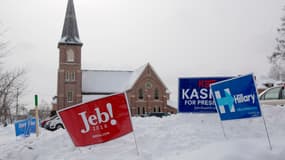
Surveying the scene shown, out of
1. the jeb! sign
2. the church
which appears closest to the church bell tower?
the church

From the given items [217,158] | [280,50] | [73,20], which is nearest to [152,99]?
[73,20]

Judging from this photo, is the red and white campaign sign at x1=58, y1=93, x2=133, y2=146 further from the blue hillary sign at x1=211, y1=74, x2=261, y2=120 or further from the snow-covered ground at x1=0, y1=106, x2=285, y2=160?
the blue hillary sign at x1=211, y1=74, x2=261, y2=120

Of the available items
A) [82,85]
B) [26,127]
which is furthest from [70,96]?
[26,127]

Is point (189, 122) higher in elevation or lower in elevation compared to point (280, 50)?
lower

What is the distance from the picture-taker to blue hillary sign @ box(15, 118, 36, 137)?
14.6 meters

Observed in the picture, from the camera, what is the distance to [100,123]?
6895 millimetres

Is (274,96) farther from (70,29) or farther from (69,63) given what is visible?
(70,29)

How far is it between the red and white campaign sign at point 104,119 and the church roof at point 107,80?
48.3m

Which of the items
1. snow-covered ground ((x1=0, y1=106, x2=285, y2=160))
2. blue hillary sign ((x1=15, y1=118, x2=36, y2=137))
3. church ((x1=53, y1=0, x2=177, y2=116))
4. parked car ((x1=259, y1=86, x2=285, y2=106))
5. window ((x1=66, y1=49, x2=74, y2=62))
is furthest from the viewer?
window ((x1=66, y1=49, x2=74, y2=62))

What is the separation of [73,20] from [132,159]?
5227 cm

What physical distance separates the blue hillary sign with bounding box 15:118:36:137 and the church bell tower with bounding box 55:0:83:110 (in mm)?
39295

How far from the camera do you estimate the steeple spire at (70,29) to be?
53963 millimetres

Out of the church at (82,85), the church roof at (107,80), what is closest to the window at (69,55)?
the church at (82,85)

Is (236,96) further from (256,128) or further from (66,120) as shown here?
(66,120)
